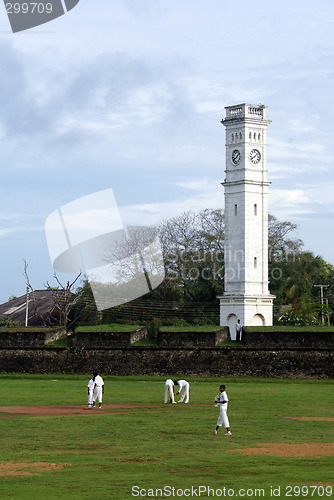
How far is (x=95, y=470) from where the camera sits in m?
14.3

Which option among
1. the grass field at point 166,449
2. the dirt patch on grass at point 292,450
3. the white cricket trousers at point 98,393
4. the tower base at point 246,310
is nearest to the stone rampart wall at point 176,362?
the grass field at point 166,449

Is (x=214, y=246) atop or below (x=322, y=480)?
atop

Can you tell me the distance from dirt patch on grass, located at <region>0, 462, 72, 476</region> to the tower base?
4248 centimetres

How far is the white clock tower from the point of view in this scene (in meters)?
57.6

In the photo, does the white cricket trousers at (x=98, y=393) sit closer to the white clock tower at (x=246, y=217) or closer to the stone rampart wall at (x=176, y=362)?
the stone rampart wall at (x=176, y=362)

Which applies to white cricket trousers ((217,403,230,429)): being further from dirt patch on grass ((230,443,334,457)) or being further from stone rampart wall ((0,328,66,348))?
stone rampart wall ((0,328,66,348))

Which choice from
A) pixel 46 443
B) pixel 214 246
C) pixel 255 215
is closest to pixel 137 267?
pixel 214 246

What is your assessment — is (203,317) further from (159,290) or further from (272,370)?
(272,370)

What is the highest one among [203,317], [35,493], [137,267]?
[137,267]

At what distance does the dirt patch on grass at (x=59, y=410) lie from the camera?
24.1 metres

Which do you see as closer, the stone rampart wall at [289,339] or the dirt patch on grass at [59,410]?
the dirt patch on grass at [59,410]

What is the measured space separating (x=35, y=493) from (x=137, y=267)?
181ft

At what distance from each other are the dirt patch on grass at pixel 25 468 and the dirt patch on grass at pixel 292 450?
13.0ft

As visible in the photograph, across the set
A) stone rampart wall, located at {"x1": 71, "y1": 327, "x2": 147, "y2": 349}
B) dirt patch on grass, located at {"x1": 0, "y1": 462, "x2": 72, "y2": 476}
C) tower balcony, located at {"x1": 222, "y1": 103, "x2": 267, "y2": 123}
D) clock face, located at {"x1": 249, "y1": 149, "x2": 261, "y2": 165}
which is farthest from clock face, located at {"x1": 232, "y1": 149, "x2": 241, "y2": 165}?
dirt patch on grass, located at {"x1": 0, "y1": 462, "x2": 72, "y2": 476}
